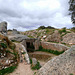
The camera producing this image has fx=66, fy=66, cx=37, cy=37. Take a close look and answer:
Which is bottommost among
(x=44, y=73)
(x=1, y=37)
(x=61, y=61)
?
(x=44, y=73)

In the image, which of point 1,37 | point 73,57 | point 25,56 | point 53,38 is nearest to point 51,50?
point 53,38

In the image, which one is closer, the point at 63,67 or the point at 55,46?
the point at 63,67

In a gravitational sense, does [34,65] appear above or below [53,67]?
below

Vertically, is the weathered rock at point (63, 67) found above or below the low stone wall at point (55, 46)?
above

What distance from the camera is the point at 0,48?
22.7 feet

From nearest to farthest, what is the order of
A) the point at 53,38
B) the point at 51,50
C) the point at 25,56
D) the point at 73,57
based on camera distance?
the point at 73,57, the point at 25,56, the point at 51,50, the point at 53,38

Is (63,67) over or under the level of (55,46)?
over

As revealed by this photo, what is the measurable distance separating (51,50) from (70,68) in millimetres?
12251

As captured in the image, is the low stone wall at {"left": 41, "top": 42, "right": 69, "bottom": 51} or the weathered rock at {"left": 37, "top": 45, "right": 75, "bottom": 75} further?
the low stone wall at {"left": 41, "top": 42, "right": 69, "bottom": 51}

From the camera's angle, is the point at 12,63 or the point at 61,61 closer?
the point at 61,61

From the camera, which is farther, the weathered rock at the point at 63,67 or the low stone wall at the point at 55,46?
the low stone wall at the point at 55,46

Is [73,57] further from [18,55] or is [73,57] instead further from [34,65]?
[18,55]

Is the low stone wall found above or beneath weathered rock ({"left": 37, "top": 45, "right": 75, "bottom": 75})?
beneath

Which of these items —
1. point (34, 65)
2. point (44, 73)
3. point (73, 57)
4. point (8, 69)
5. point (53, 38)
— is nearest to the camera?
point (44, 73)
